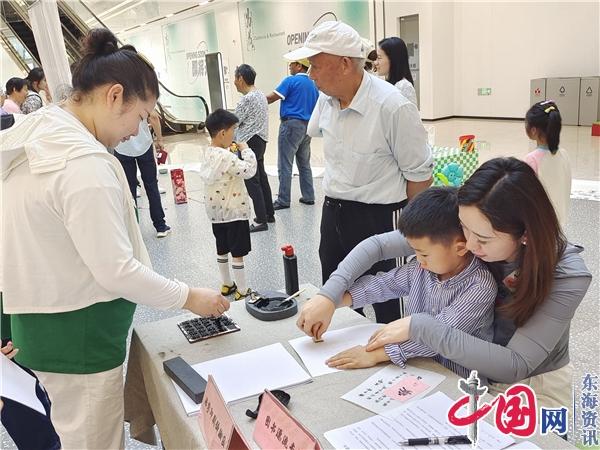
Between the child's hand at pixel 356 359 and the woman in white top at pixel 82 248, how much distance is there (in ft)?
1.11

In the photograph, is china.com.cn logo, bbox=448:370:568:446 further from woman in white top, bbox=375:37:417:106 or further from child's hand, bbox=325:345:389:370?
woman in white top, bbox=375:37:417:106

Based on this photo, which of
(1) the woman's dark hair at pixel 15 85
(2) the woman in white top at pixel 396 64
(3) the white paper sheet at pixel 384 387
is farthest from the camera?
(1) the woman's dark hair at pixel 15 85

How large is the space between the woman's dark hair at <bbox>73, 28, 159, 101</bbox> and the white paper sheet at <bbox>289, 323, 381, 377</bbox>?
2.32 ft

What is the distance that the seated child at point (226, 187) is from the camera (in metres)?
3.04

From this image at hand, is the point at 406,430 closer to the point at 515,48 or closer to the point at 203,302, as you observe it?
the point at 203,302

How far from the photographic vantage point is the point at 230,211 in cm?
308

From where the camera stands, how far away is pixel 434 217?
1232mm

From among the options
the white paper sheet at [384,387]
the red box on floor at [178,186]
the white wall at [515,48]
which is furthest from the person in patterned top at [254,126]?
the white wall at [515,48]

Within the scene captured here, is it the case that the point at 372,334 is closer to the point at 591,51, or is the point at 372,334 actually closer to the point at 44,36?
the point at 44,36

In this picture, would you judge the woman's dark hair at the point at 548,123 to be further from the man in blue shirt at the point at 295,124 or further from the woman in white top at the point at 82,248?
the man in blue shirt at the point at 295,124

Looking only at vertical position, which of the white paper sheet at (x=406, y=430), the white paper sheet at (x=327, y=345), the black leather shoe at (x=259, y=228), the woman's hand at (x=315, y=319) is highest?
the woman's hand at (x=315, y=319)

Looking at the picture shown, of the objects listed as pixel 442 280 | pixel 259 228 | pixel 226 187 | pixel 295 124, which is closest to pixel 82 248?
pixel 442 280

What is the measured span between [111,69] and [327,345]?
2.68 ft

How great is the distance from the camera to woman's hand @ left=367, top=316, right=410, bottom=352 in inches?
45.9
